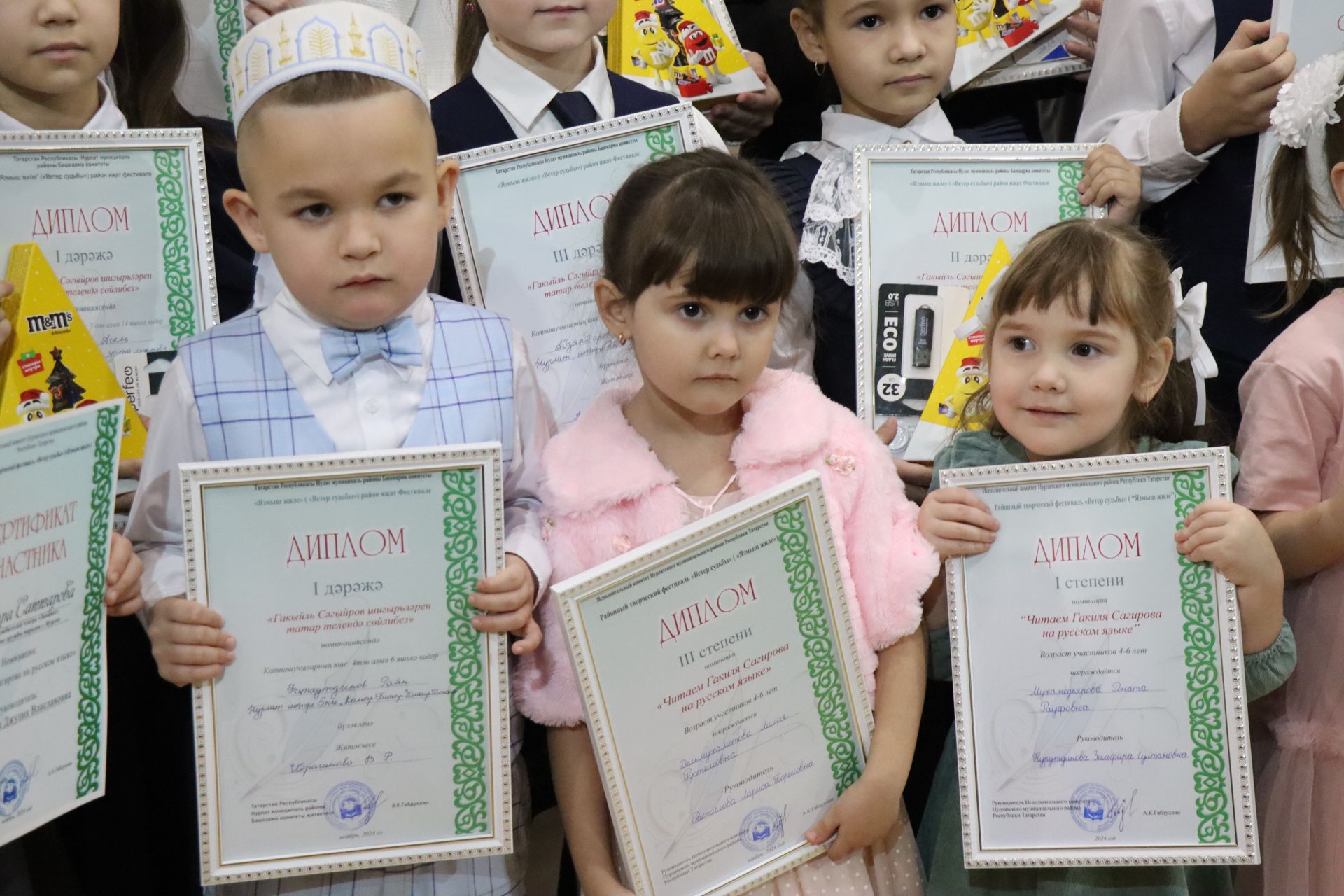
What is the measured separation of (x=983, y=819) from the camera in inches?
72.8

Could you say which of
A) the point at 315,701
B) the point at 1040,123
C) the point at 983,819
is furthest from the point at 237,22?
the point at 983,819

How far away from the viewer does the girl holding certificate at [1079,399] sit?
1888 mm

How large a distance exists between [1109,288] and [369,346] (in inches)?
44.2

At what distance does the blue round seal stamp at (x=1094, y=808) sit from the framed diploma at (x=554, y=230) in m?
0.99

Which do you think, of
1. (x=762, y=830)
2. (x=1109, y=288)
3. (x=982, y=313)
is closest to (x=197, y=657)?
(x=762, y=830)

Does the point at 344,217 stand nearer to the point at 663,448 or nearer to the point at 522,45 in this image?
the point at 663,448

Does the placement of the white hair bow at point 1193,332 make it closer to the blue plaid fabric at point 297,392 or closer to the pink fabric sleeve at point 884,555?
the pink fabric sleeve at point 884,555

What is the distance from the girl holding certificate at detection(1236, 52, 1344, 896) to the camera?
6.89 ft

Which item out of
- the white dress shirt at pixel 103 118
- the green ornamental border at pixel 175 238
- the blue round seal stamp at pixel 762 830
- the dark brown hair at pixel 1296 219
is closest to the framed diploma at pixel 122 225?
the green ornamental border at pixel 175 238

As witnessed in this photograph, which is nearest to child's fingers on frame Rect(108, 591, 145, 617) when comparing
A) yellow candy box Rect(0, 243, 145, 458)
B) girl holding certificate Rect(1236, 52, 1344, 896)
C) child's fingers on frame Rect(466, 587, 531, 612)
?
yellow candy box Rect(0, 243, 145, 458)

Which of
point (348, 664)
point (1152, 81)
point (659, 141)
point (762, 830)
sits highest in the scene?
point (1152, 81)

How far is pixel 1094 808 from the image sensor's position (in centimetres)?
184

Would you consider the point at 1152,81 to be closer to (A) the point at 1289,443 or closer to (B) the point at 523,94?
(A) the point at 1289,443

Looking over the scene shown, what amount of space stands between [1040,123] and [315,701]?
223 centimetres
